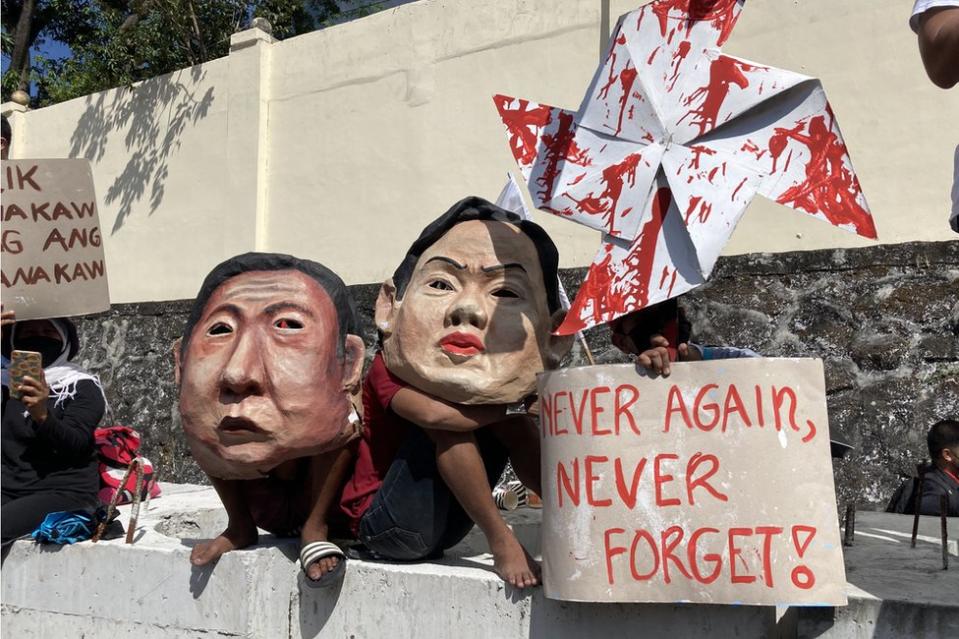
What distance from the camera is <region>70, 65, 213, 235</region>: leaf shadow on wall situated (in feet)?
28.0

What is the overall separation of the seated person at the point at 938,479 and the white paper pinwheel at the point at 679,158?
2.23 meters

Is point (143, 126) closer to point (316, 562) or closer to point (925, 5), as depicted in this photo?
point (316, 562)

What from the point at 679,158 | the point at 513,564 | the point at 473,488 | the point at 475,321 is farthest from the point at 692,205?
the point at 513,564

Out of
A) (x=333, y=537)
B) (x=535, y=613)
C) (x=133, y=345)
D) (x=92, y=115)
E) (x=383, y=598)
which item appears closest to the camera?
(x=535, y=613)

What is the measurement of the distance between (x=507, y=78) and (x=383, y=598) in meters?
4.70

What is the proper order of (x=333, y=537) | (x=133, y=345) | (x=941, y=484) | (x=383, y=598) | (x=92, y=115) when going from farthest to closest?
1. (x=92, y=115)
2. (x=133, y=345)
3. (x=941, y=484)
4. (x=333, y=537)
5. (x=383, y=598)

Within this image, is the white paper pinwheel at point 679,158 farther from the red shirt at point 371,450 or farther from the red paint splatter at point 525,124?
the red shirt at point 371,450

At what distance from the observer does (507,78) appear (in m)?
6.74

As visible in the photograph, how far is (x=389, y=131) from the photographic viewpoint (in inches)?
289

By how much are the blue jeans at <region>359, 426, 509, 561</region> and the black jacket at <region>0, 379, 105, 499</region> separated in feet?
4.63

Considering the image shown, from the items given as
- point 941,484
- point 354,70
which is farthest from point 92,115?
point 941,484

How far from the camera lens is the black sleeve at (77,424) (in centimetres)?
355

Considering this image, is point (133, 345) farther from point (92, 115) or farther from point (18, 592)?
point (18, 592)

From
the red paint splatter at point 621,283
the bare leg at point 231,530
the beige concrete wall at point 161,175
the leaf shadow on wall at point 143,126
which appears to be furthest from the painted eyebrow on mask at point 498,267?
the leaf shadow on wall at point 143,126
